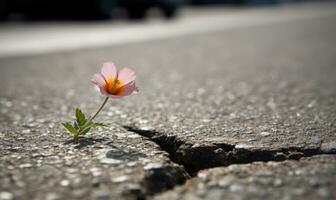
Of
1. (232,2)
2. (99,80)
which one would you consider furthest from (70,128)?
(232,2)

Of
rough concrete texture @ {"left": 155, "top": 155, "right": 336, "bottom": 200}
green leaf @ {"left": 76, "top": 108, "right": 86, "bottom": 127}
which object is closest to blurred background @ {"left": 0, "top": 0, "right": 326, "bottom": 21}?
green leaf @ {"left": 76, "top": 108, "right": 86, "bottom": 127}

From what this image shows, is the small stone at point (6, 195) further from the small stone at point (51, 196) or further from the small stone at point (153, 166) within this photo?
the small stone at point (153, 166)

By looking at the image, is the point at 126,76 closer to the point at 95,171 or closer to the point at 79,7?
the point at 95,171

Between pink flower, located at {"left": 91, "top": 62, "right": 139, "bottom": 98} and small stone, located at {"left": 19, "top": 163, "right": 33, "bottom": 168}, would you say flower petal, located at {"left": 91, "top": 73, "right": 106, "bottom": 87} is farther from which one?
small stone, located at {"left": 19, "top": 163, "right": 33, "bottom": 168}

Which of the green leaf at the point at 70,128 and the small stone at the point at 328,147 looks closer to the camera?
the small stone at the point at 328,147

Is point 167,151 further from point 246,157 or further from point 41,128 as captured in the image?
point 41,128

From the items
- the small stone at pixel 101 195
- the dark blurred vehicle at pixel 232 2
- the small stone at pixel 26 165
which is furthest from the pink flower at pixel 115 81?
the dark blurred vehicle at pixel 232 2

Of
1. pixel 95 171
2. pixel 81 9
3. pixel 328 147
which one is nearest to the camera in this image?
pixel 95 171
